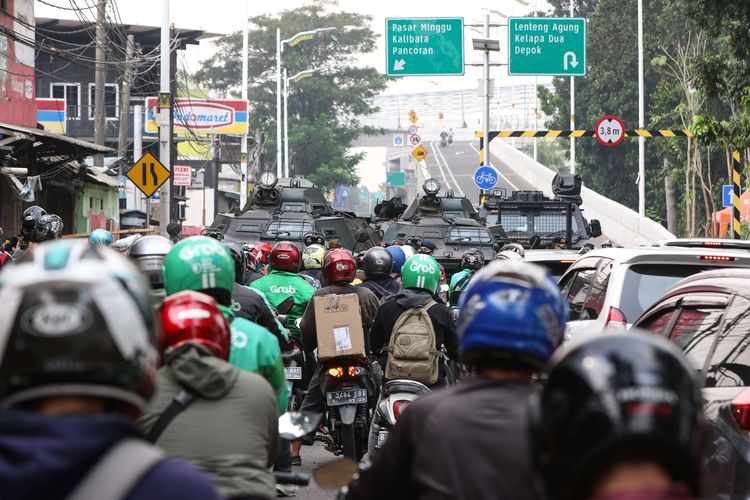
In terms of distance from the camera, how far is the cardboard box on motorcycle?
32.5 ft

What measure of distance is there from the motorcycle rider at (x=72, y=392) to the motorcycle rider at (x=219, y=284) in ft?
9.40

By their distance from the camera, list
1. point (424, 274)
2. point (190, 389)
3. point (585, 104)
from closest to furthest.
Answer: point (190, 389) → point (424, 274) → point (585, 104)

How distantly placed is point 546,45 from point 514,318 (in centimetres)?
3148

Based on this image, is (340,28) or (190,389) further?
(340,28)

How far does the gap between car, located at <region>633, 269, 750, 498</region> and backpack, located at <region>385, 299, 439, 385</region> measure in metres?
1.89

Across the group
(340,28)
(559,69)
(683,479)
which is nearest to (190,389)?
(683,479)

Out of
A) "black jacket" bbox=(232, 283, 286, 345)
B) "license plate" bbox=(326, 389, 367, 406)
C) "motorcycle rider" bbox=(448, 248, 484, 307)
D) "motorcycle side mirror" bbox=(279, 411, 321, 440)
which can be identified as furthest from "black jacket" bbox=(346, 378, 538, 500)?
"motorcycle rider" bbox=(448, 248, 484, 307)

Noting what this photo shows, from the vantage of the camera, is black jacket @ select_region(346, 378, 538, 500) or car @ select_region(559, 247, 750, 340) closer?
black jacket @ select_region(346, 378, 538, 500)

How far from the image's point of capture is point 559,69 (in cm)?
3378

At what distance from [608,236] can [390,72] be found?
56.4 feet

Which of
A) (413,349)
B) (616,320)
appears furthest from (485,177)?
(413,349)

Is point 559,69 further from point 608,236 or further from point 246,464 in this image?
point 246,464

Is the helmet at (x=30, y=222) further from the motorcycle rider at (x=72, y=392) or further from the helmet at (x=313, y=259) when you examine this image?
the motorcycle rider at (x=72, y=392)

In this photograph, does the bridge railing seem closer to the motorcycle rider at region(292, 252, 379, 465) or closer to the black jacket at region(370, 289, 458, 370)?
the motorcycle rider at region(292, 252, 379, 465)
